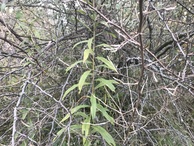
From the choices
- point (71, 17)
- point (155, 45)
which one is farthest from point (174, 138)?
point (71, 17)

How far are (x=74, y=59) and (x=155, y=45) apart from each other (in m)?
0.57

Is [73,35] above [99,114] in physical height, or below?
above

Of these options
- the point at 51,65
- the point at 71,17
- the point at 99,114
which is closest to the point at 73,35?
the point at 71,17

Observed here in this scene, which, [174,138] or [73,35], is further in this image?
[73,35]

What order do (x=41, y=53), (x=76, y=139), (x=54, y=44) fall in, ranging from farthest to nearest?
(x=54, y=44)
(x=41, y=53)
(x=76, y=139)

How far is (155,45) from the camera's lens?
2.06m

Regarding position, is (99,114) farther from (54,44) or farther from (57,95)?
(54,44)

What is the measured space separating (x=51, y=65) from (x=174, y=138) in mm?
807

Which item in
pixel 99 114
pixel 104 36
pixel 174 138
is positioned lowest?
pixel 174 138

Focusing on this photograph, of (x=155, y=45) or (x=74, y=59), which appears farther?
(x=155, y=45)

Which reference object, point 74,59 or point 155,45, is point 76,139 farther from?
point 155,45

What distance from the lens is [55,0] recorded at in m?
1.81

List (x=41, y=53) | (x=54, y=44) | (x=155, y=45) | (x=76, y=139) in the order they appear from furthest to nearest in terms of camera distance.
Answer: (x=155, y=45)
(x=54, y=44)
(x=41, y=53)
(x=76, y=139)

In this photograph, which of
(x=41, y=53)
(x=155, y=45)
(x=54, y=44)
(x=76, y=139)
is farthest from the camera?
(x=155, y=45)
